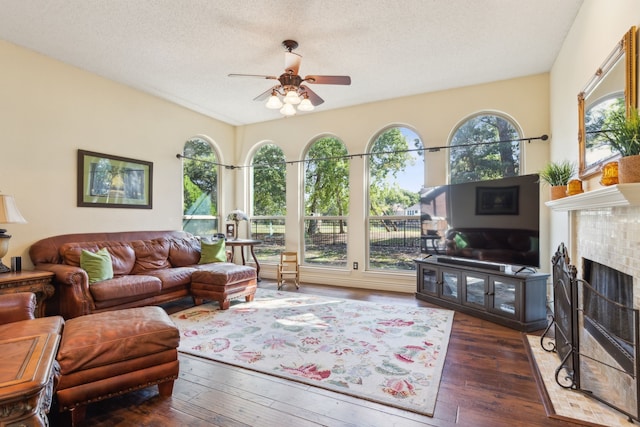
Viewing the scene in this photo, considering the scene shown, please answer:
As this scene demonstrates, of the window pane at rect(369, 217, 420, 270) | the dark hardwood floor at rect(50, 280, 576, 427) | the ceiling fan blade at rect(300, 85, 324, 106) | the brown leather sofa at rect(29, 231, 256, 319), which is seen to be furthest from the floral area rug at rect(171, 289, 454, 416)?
the ceiling fan blade at rect(300, 85, 324, 106)

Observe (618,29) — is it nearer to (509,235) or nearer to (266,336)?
(509,235)

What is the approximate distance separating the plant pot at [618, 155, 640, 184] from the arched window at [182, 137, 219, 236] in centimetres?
534

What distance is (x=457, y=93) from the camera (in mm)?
4559

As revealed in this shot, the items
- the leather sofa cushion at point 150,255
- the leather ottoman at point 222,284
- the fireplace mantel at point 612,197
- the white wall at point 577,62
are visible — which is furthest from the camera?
the leather sofa cushion at point 150,255

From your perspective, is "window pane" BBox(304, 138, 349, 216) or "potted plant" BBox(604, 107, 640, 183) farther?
"window pane" BBox(304, 138, 349, 216)

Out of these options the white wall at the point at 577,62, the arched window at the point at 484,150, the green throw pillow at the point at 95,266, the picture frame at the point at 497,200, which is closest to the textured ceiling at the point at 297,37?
the white wall at the point at 577,62

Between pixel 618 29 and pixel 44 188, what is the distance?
5.43 m

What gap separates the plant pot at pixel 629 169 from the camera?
159 cm

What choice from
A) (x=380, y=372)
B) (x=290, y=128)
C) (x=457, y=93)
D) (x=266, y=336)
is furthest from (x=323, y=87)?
(x=380, y=372)

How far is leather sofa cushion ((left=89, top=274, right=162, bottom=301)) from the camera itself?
3172 mm

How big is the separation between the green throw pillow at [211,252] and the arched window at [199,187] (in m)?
0.86

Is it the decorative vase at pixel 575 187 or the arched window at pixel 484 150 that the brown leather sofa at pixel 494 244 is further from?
the arched window at pixel 484 150

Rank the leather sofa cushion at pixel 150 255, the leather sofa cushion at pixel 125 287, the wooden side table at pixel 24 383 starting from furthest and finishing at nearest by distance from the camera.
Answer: the leather sofa cushion at pixel 150 255, the leather sofa cushion at pixel 125 287, the wooden side table at pixel 24 383

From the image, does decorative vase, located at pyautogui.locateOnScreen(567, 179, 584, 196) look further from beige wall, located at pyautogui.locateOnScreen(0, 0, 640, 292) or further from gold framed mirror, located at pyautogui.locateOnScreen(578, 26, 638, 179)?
beige wall, located at pyautogui.locateOnScreen(0, 0, 640, 292)
